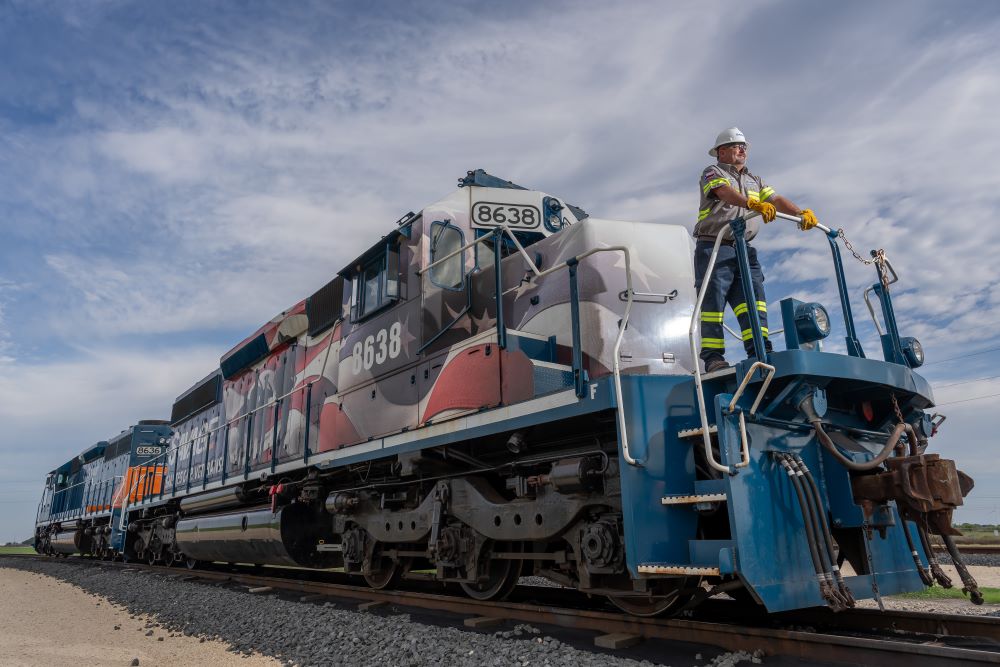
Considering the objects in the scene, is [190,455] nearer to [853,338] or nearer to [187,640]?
[187,640]

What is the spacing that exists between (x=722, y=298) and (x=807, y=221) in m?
0.70

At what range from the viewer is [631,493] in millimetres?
3734

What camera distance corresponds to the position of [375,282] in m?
6.68

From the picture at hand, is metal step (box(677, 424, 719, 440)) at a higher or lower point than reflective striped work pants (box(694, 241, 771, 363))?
lower

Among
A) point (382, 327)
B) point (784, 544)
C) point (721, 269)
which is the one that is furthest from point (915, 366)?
point (382, 327)

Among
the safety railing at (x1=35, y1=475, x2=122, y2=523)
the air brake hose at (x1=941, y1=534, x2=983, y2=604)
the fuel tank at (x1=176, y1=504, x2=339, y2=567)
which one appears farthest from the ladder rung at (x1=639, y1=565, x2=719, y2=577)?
the safety railing at (x1=35, y1=475, x2=122, y2=523)

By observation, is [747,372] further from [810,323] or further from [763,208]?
[763,208]

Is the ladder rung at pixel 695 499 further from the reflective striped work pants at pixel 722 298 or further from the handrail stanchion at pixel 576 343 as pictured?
the reflective striped work pants at pixel 722 298

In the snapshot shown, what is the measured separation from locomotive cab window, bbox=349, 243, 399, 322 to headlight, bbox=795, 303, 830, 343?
348 centimetres

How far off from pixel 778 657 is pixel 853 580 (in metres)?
0.66

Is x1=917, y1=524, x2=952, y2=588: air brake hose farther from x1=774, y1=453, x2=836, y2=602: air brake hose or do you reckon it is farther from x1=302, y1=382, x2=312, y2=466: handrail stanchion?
x1=302, y1=382, x2=312, y2=466: handrail stanchion

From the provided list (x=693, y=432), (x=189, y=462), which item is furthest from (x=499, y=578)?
(x=189, y=462)

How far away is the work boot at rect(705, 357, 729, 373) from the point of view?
417 centimetres

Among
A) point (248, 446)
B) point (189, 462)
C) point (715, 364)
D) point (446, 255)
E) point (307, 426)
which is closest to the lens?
point (715, 364)
